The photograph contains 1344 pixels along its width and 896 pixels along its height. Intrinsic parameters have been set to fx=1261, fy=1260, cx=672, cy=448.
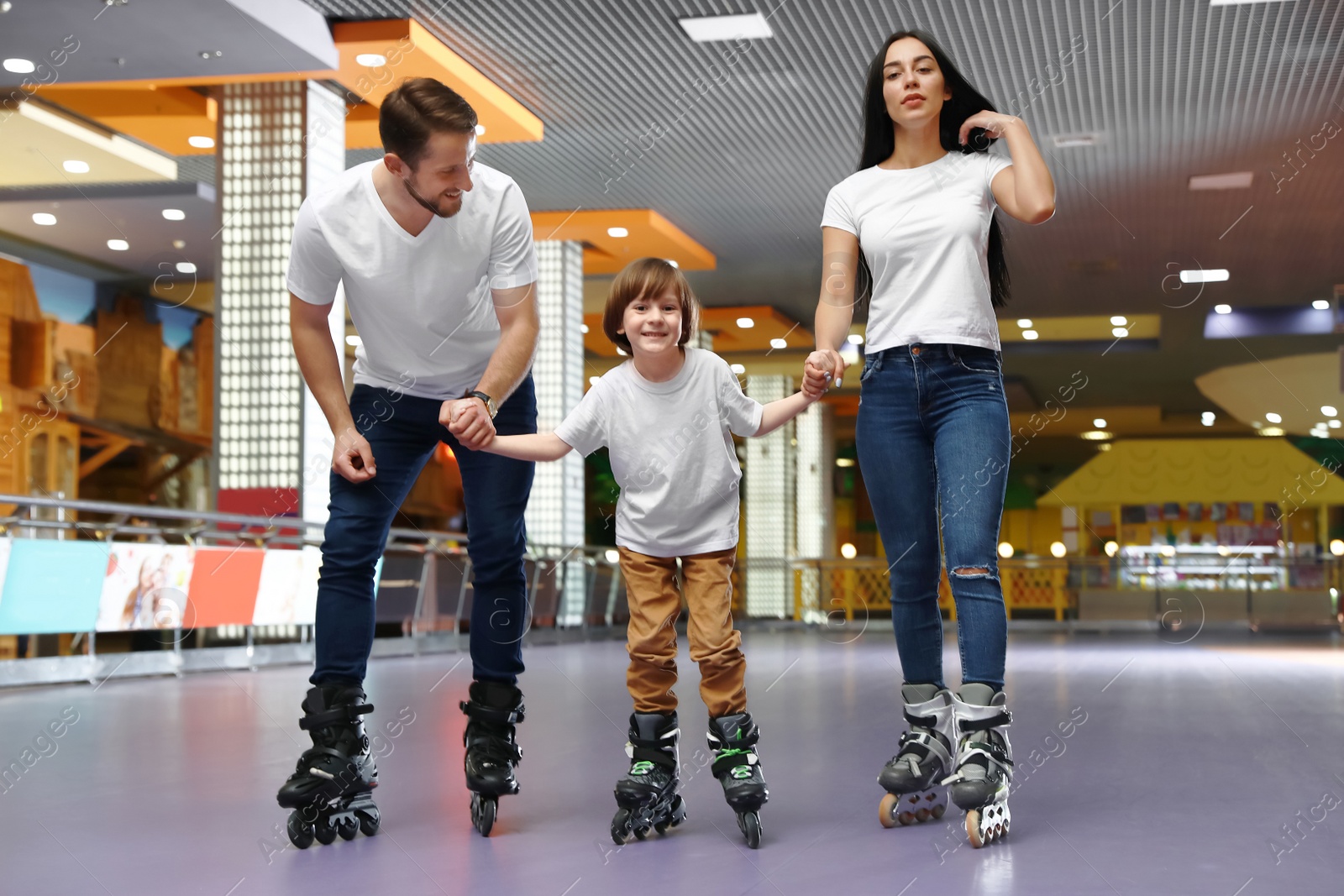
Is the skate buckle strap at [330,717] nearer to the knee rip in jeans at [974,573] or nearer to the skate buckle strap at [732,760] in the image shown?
the skate buckle strap at [732,760]

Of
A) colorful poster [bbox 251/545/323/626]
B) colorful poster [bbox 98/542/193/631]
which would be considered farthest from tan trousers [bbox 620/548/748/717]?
colorful poster [bbox 251/545/323/626]

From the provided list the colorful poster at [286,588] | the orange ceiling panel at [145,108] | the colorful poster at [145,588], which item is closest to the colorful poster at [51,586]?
the colorful poster at [145,588]

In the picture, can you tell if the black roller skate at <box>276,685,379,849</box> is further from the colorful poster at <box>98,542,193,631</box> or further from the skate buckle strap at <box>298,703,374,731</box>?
the colorful poster at <box>98,542,193,631</box>

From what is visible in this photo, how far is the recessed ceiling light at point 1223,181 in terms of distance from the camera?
34.2 feet

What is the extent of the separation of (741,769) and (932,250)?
0.97m

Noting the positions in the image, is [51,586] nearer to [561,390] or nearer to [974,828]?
[974,828]

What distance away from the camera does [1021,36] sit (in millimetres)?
7531

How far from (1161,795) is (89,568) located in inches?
196

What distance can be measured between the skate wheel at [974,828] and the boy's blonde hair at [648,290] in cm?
95

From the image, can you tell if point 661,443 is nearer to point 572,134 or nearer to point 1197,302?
point 572,134

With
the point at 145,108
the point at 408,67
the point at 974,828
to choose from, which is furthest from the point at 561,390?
the point at 974,828

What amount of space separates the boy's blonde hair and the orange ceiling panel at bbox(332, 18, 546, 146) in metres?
4.67

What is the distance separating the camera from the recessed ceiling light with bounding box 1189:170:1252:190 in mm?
10430

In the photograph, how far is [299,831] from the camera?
6.66ft
